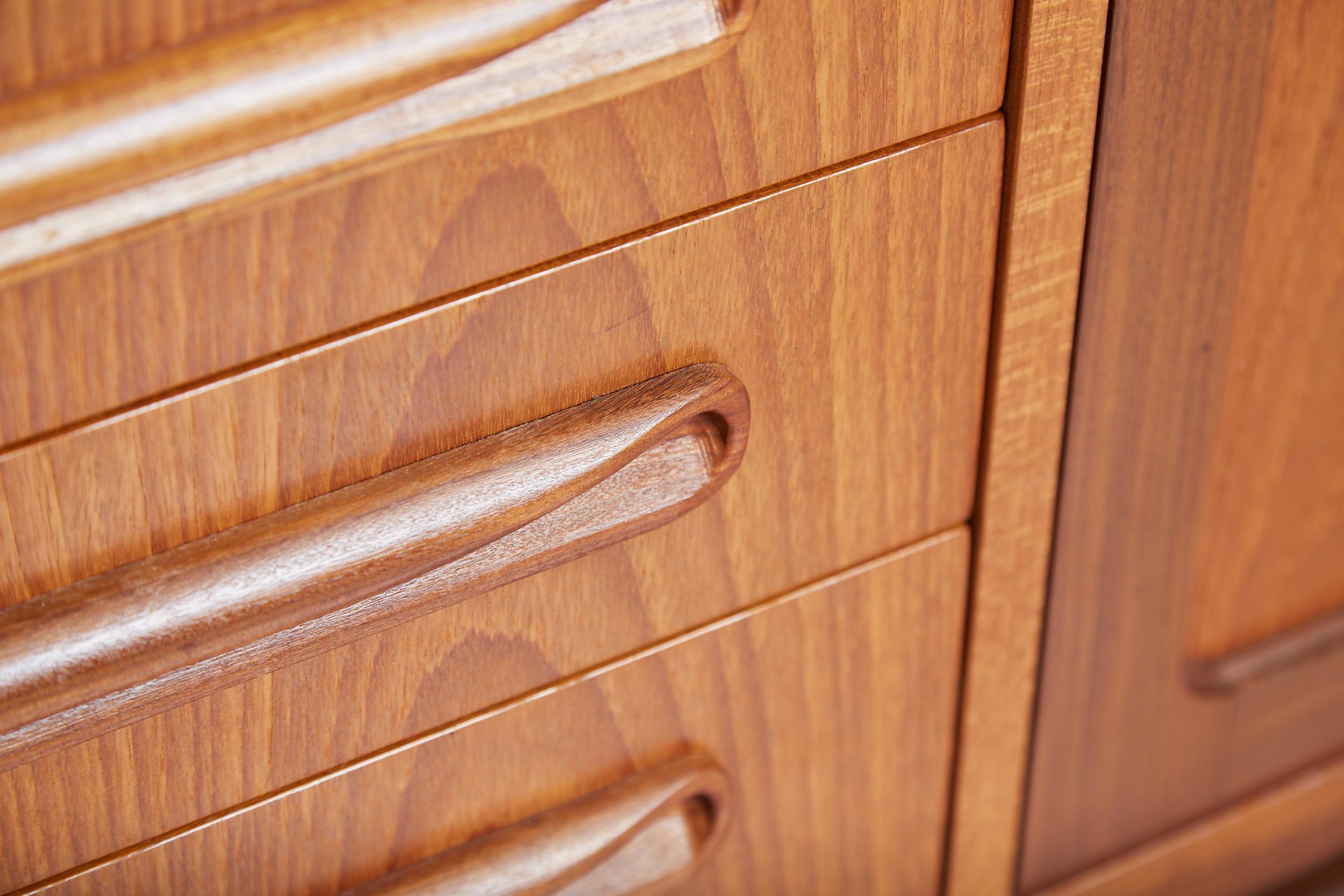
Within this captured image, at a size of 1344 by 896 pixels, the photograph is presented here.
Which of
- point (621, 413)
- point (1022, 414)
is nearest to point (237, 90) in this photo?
point (621, 413)

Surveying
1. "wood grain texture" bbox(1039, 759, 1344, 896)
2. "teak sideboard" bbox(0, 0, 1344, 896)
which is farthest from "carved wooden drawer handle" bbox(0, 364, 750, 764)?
"wood grain texture" bbox(1039, 759, 1344, 896)

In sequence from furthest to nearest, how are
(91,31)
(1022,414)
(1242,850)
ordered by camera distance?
(1242,850), (1022,414), (91,31)

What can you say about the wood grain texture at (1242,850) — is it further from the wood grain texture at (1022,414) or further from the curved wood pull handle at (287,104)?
the curved wood pull handle at (287,104)

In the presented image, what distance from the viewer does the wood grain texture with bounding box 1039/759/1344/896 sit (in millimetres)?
535

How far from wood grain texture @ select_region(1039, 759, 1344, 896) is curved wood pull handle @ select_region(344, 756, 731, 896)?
21cm

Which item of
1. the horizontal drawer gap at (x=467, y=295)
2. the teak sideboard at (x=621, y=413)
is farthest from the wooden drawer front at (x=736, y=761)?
the horizontal drawer gap at (x=467, y=295)

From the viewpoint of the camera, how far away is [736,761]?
0.39 meters

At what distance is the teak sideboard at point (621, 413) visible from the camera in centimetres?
24

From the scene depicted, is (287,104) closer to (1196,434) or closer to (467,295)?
(467,295)

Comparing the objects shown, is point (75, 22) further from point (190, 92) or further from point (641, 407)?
point (641, 407)

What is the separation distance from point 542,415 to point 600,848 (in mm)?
149

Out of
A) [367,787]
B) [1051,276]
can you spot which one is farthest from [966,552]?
[367,787]

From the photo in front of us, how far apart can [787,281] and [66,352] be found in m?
0.17

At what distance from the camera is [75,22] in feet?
0.70
